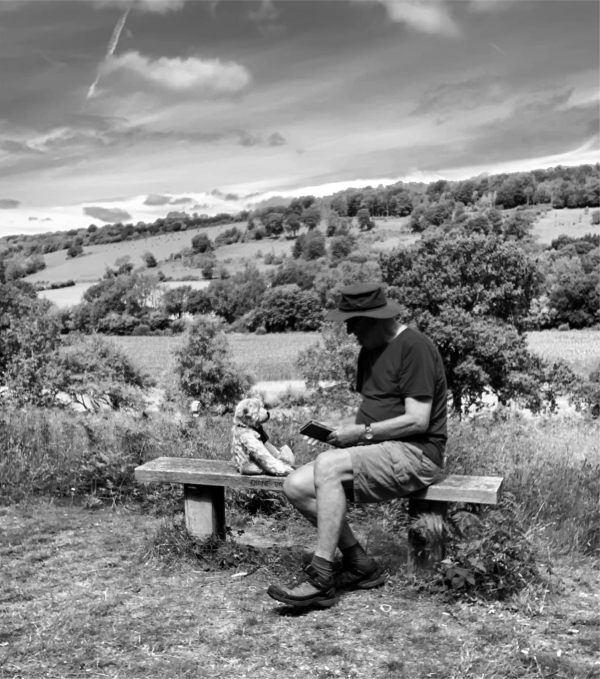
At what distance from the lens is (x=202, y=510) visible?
5.33m

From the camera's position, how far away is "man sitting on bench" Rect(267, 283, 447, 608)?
4445mm

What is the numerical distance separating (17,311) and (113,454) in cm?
1304

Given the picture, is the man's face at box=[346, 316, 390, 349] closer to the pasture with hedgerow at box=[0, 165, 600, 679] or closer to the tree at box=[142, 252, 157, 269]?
the pasture with hedgerow at box=[0, 165, 600, 679]

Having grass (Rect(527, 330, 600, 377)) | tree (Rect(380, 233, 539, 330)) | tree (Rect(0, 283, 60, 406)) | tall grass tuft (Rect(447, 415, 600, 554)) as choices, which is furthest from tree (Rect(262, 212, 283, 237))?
tall grass tuft (Rect(447, 415, 600, 554))

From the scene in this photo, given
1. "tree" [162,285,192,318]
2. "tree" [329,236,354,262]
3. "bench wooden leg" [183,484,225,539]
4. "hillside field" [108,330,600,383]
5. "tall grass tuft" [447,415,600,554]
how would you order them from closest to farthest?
"bench wooden leg" [183,484,225,539] < "tall grass tuft" [447,415,600,554] < "hillside field" [108,330,600,383] < "tree" [162,285,192,318] < "tree" [329,236,354,262]

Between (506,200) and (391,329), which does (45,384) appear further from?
(506,200)

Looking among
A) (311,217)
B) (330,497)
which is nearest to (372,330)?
(330,497)

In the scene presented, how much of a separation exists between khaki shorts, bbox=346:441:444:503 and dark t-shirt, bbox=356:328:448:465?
9cm

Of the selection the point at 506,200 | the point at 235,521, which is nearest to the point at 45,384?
the point at 235,521

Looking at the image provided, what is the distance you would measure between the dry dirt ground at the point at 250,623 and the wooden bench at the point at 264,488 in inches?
9.3

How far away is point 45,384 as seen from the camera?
58.0ft

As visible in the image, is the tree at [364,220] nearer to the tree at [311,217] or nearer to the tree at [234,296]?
the tree at [311,217]

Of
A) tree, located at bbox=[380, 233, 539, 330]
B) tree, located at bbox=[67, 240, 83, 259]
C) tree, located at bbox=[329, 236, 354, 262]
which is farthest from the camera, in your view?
tree, located at bbox=[67, 240, 83, 259]

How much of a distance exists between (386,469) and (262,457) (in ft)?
3.04
